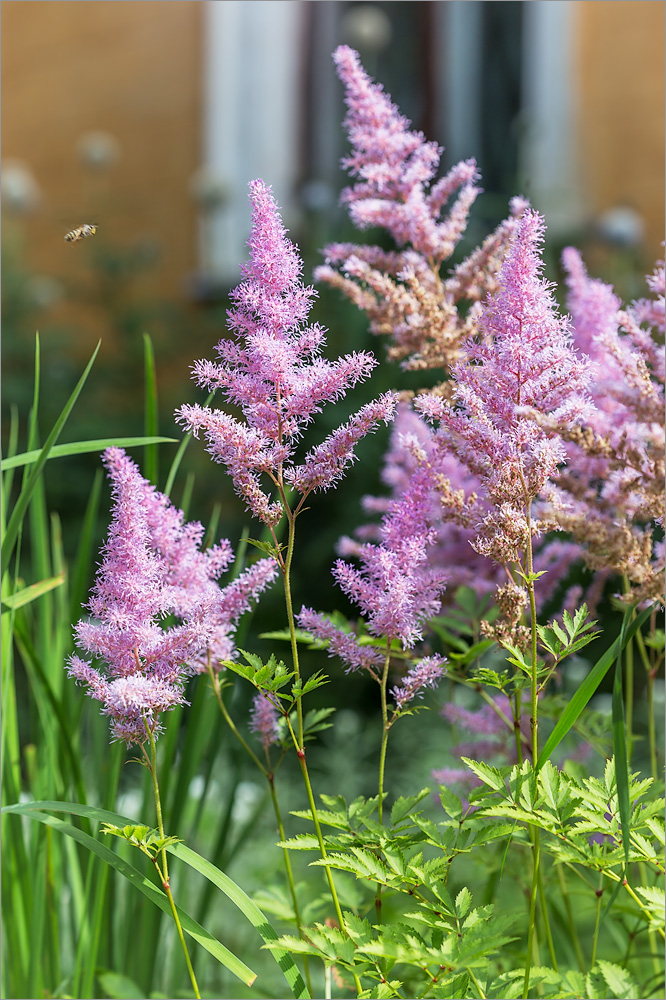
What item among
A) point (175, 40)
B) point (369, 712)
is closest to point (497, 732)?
point (369, 712)

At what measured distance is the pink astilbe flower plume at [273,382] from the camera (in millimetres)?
844

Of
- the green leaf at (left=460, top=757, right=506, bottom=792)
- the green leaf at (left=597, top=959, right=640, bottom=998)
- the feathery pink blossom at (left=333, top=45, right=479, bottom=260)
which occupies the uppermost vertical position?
the feathery pink blossom at (left=333, top=45, right=479, bottom=260)

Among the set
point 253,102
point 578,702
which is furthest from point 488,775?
point 253,102

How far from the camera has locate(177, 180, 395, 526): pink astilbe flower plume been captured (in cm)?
84

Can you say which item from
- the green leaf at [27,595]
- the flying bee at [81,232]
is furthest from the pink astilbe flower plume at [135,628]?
the flying bee at [81,232]

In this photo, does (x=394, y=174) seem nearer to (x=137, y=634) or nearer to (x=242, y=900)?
(x=137, y=634)

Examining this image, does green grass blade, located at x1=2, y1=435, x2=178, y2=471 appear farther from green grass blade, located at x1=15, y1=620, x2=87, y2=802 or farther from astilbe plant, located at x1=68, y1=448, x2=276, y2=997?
green grass blade, located at x1=15, y1=620, x2=87, y2=802

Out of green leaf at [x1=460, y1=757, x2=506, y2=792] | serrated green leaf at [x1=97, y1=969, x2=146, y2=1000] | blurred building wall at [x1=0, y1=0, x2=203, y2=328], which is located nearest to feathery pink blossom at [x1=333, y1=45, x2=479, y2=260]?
green leaf at [x1=460, y1=757, x2=506, y2=792]

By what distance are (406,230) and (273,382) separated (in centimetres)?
39

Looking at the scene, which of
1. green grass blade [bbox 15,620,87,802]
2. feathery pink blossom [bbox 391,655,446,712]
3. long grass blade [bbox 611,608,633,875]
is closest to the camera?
long grass blade [bbox 611,608,633,875]

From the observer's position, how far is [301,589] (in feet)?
10.5

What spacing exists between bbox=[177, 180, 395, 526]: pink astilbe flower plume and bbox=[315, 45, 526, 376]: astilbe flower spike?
25 centimetres

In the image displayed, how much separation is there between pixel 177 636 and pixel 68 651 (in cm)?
59

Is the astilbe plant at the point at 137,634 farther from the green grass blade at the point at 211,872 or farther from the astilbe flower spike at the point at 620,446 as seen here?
the astilbe flower spike at the point at 620,446
